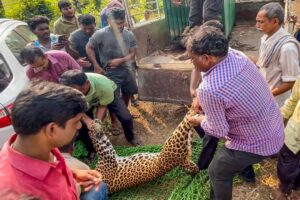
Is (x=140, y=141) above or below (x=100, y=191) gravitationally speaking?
below

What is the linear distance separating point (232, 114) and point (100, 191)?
3.86ft

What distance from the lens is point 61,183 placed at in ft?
5.26

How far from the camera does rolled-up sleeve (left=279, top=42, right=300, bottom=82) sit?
2828 millimetres

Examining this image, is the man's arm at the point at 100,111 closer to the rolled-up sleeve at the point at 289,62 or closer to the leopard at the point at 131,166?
the leopard at the point at 131,166

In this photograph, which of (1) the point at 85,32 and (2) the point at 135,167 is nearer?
(2) the point at 135,167

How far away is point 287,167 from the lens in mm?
2820

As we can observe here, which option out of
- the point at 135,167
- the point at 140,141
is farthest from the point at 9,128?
the point at 140,141

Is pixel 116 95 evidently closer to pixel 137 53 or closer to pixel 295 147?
pixel 137 53

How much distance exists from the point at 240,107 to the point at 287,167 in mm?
1057

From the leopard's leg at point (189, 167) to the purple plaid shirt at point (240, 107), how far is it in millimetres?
973

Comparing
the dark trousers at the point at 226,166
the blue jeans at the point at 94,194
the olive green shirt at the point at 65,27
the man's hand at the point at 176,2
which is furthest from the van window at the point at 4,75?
the man's hand at the point at 176,2

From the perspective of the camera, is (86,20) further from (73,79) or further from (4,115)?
(4,115)

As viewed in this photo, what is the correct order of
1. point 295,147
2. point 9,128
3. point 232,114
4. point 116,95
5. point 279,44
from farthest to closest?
point 116,95, point 9,128, point 279,44, point 295,147, point 232,114

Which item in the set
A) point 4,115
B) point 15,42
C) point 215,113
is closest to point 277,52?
point 215,113
